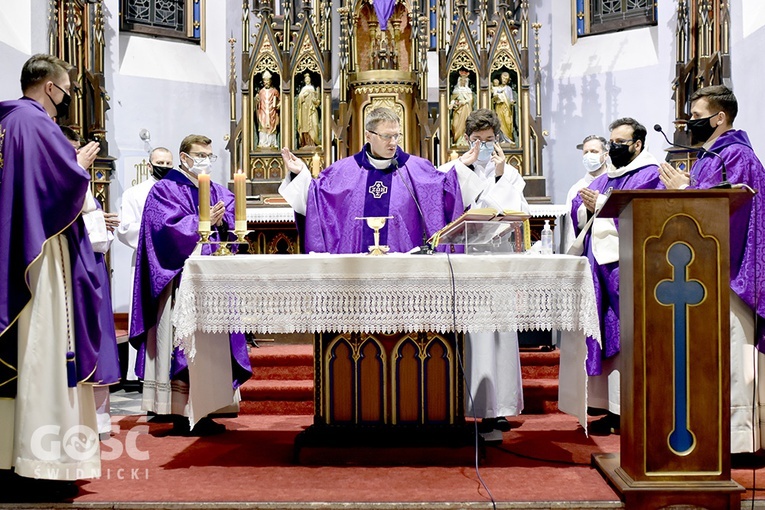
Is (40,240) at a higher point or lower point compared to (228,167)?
lower

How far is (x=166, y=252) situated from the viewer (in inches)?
215

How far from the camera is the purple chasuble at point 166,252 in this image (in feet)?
17.7

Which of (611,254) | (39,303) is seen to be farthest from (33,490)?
(611,254)

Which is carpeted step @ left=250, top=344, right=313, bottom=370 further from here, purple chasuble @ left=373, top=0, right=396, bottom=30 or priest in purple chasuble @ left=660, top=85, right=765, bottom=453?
purple chasuble @ left=373, top=0, right=396, bottom=30

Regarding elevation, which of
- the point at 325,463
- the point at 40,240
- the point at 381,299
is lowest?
the point at 325,463

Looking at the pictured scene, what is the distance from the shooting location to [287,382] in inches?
253

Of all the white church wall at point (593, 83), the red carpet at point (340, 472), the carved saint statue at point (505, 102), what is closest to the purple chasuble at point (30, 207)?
the red carpet at point (340, 472)

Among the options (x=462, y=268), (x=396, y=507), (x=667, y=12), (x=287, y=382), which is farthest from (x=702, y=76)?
(x=396, y=507)

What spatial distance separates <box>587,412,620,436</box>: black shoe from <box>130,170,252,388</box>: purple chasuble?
6.78ft

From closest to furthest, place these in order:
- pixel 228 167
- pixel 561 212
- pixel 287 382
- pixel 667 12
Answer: pixel 287 382
pixel 561 212
pixel 667 12
pixel 228 167

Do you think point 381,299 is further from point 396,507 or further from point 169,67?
point 169,67

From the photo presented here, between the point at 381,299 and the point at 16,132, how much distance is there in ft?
5.51

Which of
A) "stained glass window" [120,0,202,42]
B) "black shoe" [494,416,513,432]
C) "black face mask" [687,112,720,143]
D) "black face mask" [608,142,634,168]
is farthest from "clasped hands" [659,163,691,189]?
"stained glass window" [120,0,202,42]

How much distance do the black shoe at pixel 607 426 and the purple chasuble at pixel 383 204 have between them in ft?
5.01
